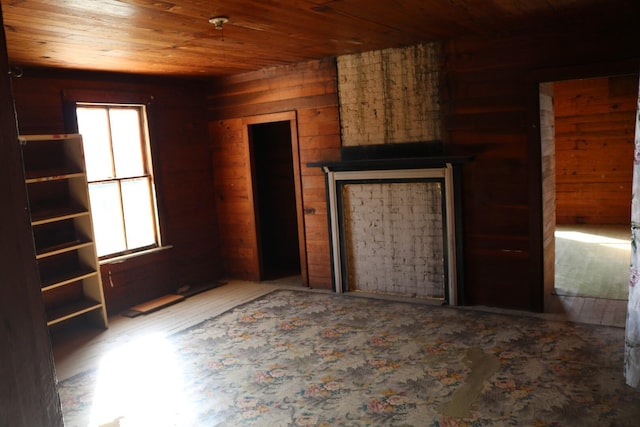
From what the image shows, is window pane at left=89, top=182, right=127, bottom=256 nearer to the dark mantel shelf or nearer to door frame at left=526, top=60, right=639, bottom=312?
the dark mantel shelf

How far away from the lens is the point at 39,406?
1033 mm

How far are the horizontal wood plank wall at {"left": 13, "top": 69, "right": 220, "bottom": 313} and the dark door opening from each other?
732 mm

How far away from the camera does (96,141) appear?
5070 mm

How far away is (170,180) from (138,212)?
53 centimetres

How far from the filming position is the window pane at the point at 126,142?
5.25 m

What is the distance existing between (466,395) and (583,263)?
358 centimetres

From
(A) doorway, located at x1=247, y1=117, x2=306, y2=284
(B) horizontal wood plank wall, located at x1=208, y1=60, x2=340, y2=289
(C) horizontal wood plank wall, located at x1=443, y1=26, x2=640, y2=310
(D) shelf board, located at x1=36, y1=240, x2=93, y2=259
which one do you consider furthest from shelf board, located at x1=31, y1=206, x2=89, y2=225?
(C) horizontal wood plank wall, located at x1=443, y1=26, x2=640, y2=310

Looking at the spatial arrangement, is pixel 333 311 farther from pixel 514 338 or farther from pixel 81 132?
pixel 81 132

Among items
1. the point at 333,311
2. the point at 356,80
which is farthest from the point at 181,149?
the point at 333,311

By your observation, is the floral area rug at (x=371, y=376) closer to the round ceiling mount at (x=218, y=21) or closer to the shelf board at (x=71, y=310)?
the shelf board at (x=71, y=310)

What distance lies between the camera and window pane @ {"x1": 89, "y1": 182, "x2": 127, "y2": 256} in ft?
16.6

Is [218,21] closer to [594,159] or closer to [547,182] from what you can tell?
[547,182]

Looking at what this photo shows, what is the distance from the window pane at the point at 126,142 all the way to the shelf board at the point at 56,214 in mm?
766

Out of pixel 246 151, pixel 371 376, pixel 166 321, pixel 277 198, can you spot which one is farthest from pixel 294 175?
pixel 371 376
